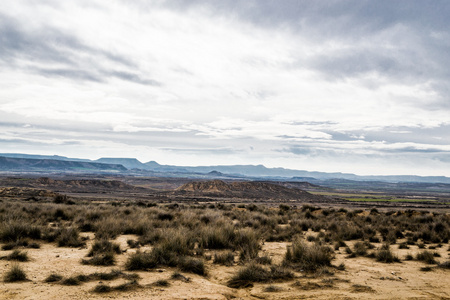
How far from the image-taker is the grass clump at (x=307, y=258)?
9.20 metres

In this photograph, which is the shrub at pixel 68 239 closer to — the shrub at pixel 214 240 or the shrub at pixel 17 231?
the shrub at pixel 17 231

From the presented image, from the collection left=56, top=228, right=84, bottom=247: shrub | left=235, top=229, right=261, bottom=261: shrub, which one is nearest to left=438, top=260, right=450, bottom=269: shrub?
left=235, top=229, right=261, bottom=261: shrub

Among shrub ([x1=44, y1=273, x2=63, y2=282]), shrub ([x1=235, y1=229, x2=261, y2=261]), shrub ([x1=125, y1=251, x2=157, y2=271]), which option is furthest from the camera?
shrub ([x1=235, y1=229, x2=261, y2=261])

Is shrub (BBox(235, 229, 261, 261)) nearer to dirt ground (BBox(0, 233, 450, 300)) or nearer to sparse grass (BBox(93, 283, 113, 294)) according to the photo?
dirt ground (BBox(0, 233, 450, 300))

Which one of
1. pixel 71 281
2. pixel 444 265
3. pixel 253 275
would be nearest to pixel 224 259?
pixel 253 275

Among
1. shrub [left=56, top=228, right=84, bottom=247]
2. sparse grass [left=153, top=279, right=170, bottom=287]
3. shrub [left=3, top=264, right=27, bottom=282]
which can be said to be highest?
shrub [left=3, top=264, right=27, bottom=282]

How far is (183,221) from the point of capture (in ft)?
52.2

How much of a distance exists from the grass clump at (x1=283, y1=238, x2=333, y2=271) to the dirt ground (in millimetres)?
480

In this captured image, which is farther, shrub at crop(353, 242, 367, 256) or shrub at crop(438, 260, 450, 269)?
shrub at crop(353, 242, 367, 256)

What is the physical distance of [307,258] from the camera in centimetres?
963

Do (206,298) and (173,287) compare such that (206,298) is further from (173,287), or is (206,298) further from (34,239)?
(34,239)

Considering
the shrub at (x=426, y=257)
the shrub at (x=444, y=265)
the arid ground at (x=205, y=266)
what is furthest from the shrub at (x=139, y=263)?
the shrub at (x=426, y=257)

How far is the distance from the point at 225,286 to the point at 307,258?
3.30 m

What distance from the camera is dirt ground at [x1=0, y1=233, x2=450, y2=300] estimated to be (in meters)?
6.74
